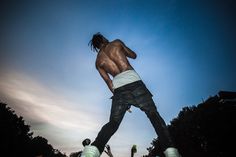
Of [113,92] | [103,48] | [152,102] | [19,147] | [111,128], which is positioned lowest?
[111,128]

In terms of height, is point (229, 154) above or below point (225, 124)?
below

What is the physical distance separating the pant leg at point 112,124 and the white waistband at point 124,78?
0.28 m

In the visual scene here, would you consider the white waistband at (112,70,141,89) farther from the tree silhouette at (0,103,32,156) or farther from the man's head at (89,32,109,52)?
the tree silhouette at (0,103,32,156)

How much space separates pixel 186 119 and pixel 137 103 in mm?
63148

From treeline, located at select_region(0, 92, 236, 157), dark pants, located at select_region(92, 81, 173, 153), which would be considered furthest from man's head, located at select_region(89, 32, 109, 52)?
treeline, located at select_region(0, 92, 236, 157)

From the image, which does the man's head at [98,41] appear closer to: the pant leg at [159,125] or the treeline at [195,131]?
the pant leg at [159,125]

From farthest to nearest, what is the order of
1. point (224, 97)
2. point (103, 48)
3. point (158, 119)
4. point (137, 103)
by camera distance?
point (224, 97)
point (103, 48)
point (137, 103)
point (158, 119)

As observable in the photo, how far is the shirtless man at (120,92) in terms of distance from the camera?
3.16 meters

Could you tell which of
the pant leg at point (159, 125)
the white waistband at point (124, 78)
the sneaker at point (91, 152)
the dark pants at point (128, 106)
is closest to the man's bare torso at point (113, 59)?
the white waistband at point (124, 78)

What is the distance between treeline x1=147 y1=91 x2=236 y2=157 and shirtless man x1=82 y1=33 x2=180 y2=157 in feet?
145

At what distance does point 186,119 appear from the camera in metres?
61.7

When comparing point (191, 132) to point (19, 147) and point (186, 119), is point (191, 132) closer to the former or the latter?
point (186, 119)

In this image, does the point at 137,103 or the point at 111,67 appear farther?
the point at 111,67

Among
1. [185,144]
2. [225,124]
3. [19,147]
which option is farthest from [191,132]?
[19,147]
